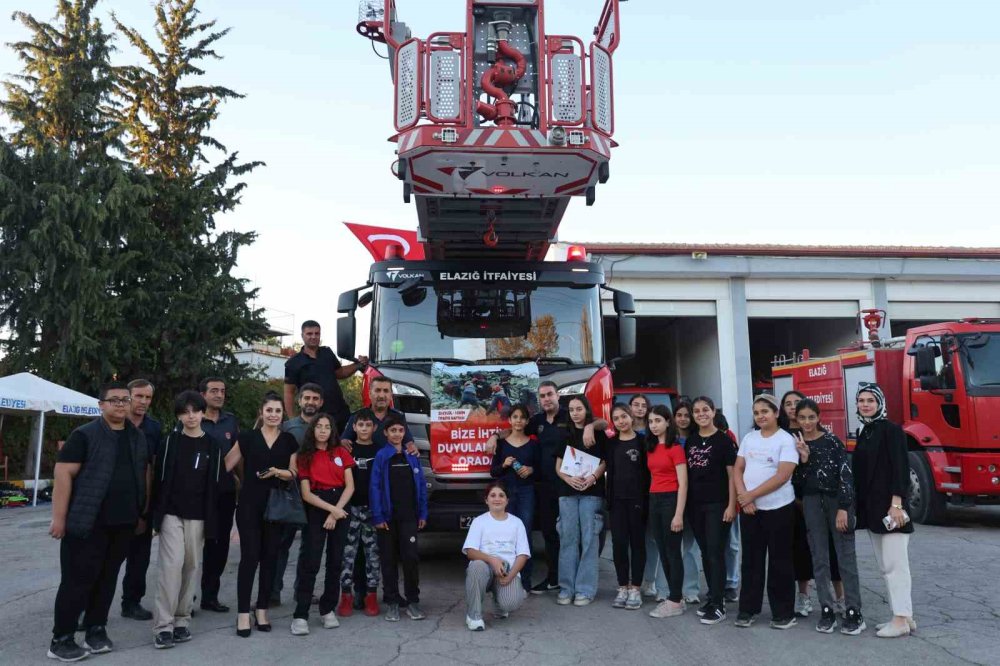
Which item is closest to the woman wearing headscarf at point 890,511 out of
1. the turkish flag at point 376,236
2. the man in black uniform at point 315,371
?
the man in black uniform at point 315,371

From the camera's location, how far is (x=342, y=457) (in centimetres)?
568

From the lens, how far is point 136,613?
18.9 feet

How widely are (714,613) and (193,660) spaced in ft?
11.3

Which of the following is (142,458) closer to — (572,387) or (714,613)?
(572,387)

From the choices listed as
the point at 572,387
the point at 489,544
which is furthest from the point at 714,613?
the point at 572,387

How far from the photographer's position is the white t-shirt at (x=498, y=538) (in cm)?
579

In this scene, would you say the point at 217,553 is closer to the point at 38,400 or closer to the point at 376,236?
the point at 376,236

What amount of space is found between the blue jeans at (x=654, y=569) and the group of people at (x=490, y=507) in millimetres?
19

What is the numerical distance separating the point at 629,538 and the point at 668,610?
0.62 meters

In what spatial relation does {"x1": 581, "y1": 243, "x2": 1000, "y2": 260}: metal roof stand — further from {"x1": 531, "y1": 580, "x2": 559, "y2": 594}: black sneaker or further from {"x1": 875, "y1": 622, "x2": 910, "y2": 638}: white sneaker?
{"x1": 875, "y1": 622, "x2": 910, "y2": 638}: white sneaker

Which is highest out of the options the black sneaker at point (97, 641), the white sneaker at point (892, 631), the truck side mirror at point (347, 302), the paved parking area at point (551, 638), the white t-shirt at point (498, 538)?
the truck side mirror at point (347, 302)

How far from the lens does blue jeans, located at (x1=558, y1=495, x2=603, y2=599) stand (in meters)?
6.17

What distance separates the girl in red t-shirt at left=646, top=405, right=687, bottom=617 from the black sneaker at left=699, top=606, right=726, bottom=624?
27 centimetres

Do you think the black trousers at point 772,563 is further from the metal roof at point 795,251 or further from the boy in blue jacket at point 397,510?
the metal roof at point 795,251
